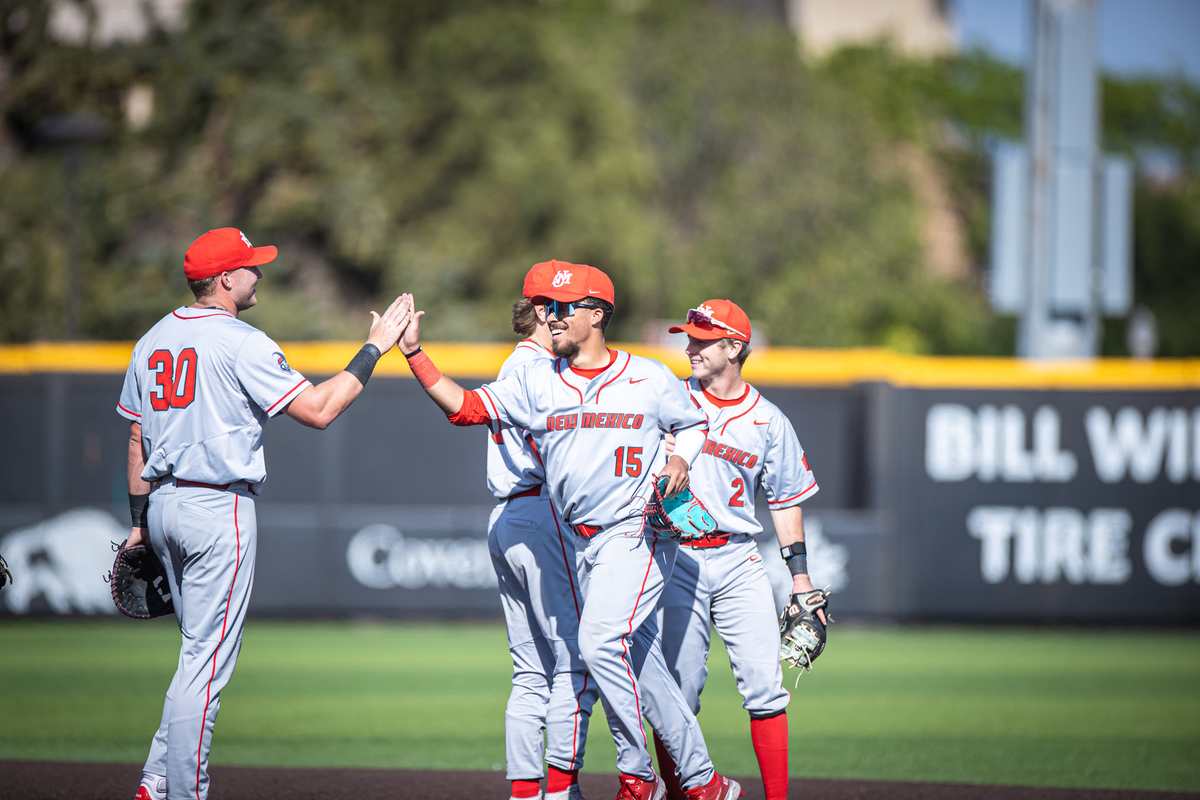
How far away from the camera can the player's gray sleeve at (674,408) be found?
14.7ft

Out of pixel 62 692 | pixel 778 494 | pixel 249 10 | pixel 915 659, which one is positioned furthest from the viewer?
pixel 249 10

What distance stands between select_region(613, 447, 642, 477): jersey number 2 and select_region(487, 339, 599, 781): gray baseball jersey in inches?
14.6

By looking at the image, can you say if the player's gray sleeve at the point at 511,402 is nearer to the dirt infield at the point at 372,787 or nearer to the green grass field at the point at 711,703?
the dirt infield at the point at 372,787

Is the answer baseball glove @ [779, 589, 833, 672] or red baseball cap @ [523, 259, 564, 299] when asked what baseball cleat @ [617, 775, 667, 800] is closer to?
baseball glove @ [779, 589, 833, 672]

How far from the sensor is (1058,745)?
6535 mm

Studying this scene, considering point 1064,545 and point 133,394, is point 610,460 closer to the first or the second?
point 133,394

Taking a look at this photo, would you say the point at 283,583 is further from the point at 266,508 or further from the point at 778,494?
the point at 778,494

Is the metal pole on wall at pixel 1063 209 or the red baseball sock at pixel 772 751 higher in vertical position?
the metal pole on wall at pixel 1063 209

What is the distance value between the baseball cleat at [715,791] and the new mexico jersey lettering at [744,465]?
3.16ft

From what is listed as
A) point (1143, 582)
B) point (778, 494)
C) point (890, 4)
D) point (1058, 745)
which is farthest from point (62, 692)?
point (890, 4)

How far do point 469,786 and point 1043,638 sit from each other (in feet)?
24.4

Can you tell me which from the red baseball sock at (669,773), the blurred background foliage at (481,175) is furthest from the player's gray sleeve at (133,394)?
the blurred background foliage at (481,175)

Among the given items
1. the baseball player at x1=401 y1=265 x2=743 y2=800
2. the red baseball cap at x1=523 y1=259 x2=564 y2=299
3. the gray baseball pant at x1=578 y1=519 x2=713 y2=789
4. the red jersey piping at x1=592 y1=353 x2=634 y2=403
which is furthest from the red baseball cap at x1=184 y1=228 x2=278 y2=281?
the gray baseball pant at x1=578 y1=519 x2=713 y2=789

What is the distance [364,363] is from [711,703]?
4.26m
